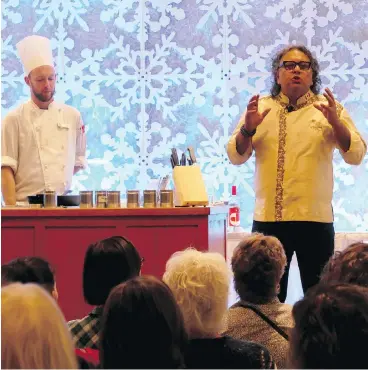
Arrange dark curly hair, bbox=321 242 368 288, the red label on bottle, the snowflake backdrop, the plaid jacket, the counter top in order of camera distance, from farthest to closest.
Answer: the snowflake backdrop, the red label on bottle, the counter top, the plaid jacket, dark curly hair, bbox=321 242 368 288

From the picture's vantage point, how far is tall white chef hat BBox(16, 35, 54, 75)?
4.24m

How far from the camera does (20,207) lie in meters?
3.72

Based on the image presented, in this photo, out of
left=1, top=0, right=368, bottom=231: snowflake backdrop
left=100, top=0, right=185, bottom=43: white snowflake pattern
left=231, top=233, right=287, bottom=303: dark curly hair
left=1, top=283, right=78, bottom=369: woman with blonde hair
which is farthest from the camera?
left=100, top=0, right=185, bottom=43: white snowflake pattern

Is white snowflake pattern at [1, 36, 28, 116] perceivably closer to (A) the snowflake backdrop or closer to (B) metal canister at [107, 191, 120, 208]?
(A) the snowflake backdrop

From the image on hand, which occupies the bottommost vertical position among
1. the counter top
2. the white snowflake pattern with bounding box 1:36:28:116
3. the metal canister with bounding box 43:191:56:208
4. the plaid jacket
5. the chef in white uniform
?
the plaid jacket

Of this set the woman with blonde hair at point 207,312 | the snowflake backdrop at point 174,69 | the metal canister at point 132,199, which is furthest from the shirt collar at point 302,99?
the woman with blonde hair at point 207,312

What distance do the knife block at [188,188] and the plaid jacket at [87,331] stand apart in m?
1.45

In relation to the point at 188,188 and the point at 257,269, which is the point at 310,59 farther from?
the point at 257,269

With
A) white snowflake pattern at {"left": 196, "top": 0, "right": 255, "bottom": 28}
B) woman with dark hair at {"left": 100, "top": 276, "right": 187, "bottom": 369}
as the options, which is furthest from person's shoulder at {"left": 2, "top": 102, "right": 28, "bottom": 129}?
woman with dark hair at {"left": 100, "top": 276, "right": 187, "bottom": 369}

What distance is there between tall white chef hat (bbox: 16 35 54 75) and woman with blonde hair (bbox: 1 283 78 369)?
9.93ft

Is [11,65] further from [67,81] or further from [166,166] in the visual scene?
[166,166]

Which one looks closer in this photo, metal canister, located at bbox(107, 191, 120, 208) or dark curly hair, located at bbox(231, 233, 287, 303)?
dark curly hair, located at bbox(231, 233, 287, 303)

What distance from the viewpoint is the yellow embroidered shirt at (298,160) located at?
11.7 feet

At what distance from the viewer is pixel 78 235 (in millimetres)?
3664
